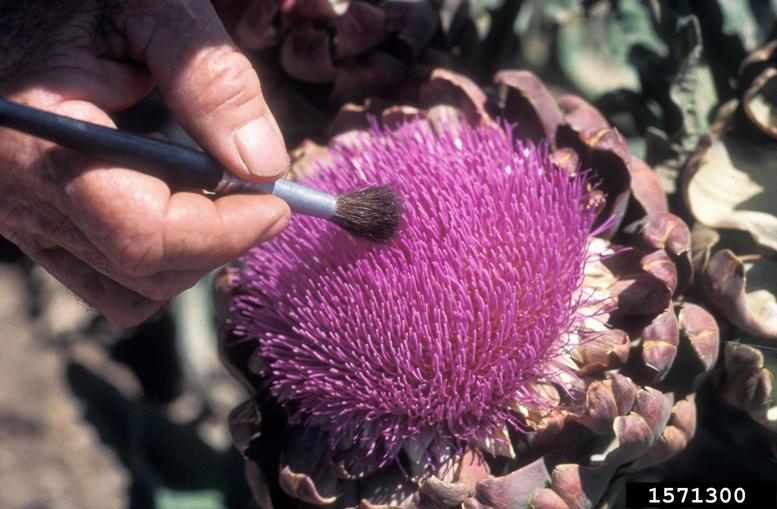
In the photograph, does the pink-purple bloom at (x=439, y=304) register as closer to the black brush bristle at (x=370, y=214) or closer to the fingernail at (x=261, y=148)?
the black brush bristle at (x=370, y=214)

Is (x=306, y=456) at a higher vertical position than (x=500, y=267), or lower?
lower

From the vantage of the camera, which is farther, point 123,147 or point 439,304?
point 439,304

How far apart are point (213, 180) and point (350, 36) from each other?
14.9 inches

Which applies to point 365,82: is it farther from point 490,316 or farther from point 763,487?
point 763,487

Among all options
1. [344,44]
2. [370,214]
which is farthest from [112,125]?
[344,44]

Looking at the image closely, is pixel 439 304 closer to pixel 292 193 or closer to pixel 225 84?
pixel 292 193

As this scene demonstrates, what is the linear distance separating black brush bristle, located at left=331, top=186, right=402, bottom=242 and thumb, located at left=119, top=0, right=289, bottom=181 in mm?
77

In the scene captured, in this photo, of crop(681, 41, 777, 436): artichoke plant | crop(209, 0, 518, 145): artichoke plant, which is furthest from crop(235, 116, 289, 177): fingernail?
crop(681, 41, 777, 436): artichoke plant

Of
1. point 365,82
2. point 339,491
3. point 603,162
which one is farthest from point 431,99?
point 339,491

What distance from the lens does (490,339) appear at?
77 cm

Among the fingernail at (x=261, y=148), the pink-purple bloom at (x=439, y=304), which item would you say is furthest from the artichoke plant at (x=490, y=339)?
the fingernail at (x=261, y=148)

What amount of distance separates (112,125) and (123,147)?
0.07m

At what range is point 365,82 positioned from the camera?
1.01 m

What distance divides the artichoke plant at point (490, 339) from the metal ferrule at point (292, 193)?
0.07 m
